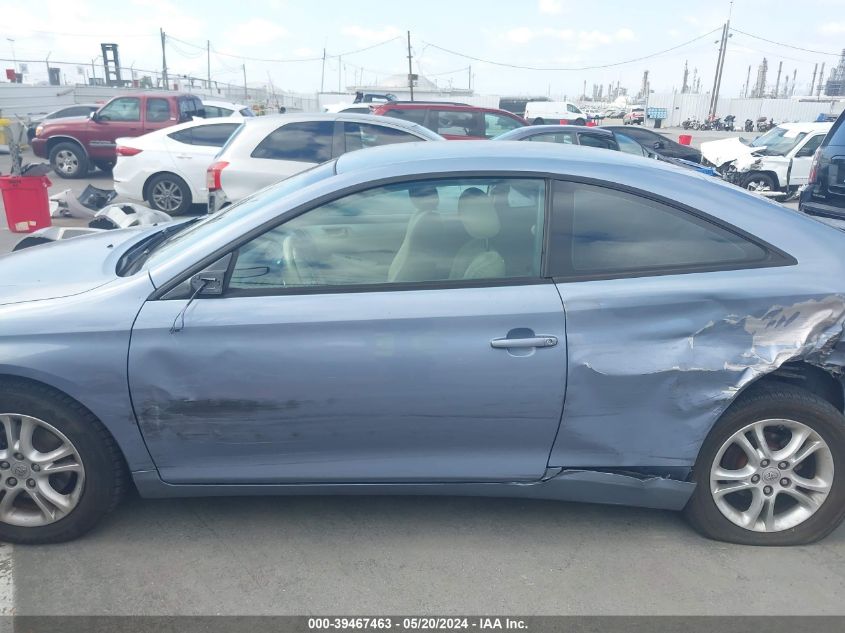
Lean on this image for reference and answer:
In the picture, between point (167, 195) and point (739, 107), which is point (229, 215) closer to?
point (167, 195)

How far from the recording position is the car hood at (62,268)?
284cm

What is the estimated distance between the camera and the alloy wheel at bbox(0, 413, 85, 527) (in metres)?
2.72

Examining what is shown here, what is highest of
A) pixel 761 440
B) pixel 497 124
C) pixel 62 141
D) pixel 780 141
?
pixel 497 124

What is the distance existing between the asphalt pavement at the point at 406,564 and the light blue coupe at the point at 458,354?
0.19 metres

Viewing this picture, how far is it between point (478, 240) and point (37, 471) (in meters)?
2.02

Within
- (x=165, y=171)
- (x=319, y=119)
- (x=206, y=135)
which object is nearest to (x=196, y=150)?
(x=206, y=135)

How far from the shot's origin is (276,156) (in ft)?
26.1

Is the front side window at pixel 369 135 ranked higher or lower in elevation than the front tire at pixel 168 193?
higher

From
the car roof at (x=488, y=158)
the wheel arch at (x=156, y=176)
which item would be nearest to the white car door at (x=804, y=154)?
the wheel arch at (x=156, y=176)

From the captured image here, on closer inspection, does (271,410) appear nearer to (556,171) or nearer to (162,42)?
(556,171)

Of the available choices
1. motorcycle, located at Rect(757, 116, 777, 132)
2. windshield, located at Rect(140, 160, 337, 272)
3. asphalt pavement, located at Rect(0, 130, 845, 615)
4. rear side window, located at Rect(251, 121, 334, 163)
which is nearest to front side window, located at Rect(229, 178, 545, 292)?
windshield, located at Rect(140, 160, 337, 272)

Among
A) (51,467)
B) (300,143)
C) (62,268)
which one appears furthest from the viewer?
(300,143)

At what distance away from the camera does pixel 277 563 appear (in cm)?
278

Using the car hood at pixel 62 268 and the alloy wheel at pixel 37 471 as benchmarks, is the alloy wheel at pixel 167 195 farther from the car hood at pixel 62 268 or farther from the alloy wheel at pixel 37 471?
the alloy wheel at pixel 37 471
